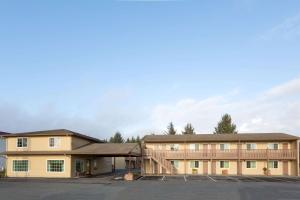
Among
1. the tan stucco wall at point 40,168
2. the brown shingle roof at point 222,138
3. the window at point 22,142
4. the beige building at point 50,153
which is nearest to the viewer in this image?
the tan stucco wall at point 40,168

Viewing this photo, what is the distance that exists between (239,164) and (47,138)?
84.3 feet

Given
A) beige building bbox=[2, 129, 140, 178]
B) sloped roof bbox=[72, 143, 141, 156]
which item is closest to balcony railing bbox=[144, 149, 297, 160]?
sloped roof bbox=[72, 143, 141, 156]

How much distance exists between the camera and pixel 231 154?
2124 inches

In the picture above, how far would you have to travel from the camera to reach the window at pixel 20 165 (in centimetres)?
4819

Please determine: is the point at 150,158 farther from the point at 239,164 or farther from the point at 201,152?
the point at 239,164

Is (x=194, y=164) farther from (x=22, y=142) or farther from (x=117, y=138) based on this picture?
(x=117, y=138)

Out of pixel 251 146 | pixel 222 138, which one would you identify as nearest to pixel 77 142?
pixel 222 138

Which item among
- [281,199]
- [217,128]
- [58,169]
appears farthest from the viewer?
[217,128]

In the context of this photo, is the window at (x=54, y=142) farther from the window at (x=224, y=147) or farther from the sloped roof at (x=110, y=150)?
the window at (x=224, y=147)

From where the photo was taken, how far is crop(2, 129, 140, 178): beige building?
46625mm

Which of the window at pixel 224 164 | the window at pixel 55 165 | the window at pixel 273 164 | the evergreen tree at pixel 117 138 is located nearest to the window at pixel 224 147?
the window at pixel 224 164

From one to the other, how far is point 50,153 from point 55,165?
5.32 ft

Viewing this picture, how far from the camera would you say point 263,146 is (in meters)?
54.7

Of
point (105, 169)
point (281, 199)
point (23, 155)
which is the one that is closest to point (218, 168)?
point (105, 169)
